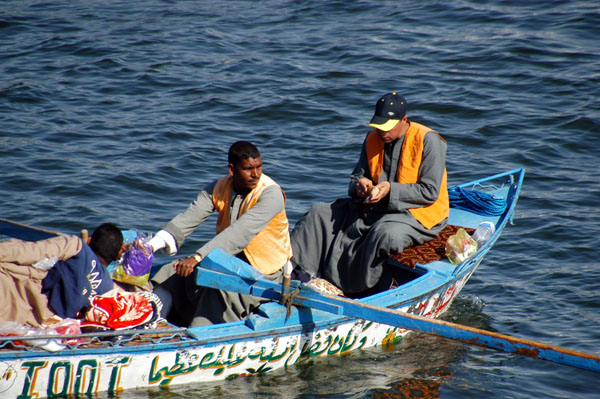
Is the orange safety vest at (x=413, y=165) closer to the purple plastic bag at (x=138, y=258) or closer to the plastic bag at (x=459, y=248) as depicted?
the plastic bag at (x=459, y=248)

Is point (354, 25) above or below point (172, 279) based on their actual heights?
above

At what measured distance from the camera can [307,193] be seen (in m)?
9.06

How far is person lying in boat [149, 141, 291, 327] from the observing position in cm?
516

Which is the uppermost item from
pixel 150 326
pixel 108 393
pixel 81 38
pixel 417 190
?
pixel 81 38

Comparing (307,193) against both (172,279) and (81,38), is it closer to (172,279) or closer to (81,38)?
(172,279)

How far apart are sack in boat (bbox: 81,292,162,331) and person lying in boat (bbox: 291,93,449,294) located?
173 cm

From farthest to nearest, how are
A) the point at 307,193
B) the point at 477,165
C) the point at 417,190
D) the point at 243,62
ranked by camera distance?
the point at 243,62, the point at 477,165, the point at 307,193, the point at 417,190

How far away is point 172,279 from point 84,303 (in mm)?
957

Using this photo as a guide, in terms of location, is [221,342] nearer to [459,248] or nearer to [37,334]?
[37,334]

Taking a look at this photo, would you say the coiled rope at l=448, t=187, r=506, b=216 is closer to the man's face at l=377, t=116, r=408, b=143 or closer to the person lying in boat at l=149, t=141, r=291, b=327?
the man's face at l=377, t=116, r=408, b=143

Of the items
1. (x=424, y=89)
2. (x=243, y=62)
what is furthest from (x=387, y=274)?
(x=243, y=62)

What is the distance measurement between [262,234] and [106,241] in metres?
1.09

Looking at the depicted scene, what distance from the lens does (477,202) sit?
23.7ft

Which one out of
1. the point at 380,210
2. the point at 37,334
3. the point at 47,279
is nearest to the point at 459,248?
the point at 380,210
